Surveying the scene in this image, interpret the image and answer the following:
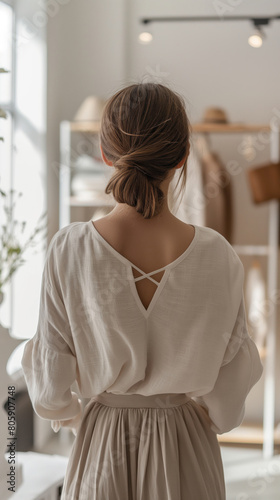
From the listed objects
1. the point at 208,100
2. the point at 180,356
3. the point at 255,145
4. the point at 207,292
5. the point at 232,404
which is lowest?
the point at 232,404

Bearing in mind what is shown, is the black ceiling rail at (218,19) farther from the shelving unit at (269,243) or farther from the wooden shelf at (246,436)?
the wooden shelf at (246,436)

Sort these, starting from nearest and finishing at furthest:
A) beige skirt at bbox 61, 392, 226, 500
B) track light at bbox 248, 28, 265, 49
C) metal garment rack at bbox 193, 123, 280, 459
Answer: beige skirt at bbox 61, 392, 226, 500
track light at bbox 248, 28, 265, 49
metal garment rack at bbox 193, 123, 280, 459

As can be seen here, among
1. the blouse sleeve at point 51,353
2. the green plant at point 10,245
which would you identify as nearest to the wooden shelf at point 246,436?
the green plant at point 10,245

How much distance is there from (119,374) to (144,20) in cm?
283

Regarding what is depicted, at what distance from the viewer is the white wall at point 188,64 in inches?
137

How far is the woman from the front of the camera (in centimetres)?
108

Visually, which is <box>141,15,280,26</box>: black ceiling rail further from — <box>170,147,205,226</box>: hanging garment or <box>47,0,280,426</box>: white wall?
<box>170,147,205,226</box>: hanging garment

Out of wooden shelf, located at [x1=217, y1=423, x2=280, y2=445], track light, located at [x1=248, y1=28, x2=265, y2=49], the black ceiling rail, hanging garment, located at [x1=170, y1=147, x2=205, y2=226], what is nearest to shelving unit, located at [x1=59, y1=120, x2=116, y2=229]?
hanging garment, located at [x1=170, y1=147, x2=205, y2=226]

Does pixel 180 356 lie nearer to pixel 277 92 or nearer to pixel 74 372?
pixel 74 372

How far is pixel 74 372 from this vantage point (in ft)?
3.86

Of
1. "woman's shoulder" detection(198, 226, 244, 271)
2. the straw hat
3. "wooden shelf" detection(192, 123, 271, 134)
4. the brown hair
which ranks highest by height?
the straw hat

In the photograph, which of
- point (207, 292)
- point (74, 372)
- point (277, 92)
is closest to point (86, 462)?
Result: point (74, 372)

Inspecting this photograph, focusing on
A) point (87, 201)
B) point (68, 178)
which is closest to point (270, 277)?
point (87, 201)

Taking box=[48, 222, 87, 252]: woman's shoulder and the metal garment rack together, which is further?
the metal garment rack
